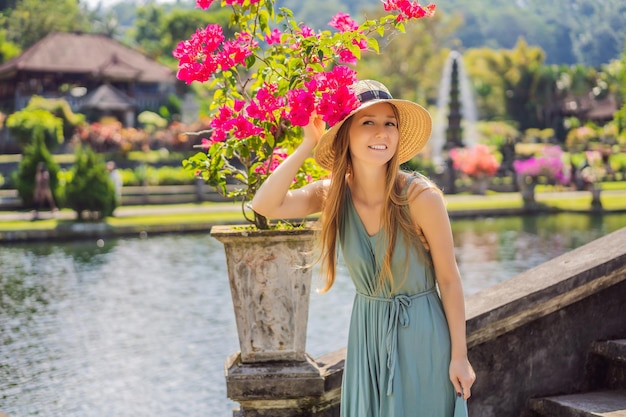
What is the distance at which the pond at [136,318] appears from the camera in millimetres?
7988

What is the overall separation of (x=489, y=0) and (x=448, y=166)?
16254 centimetres

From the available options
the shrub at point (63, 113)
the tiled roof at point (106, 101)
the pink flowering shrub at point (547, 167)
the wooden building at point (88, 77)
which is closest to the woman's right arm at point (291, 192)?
the pink flowering shrub at point (547, 167)

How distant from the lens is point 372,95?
3113 millimetres

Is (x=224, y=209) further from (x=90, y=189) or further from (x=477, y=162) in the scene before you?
(x=477, y=162)

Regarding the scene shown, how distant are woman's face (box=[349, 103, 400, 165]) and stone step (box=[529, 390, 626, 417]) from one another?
4.52ft

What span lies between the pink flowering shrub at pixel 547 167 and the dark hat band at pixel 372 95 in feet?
86.6

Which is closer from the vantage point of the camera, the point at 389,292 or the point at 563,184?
the point at 389,292

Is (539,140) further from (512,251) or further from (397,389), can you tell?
(397,389)

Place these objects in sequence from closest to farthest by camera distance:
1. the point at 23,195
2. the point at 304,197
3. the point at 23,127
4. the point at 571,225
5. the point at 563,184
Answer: the point at 304,197, the point at 571,225, the point at 23,195, the point at 563,184, the point at 23,127

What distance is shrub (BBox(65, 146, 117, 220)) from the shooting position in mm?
21078

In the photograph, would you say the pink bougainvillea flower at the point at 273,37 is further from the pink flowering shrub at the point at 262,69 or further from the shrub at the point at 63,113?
the shrub at the point at 63,113

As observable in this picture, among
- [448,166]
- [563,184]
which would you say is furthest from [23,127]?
[563,184]

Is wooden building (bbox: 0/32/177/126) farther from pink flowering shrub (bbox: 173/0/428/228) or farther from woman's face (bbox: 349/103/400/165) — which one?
woman's face (bbox: 349/103/400/165)

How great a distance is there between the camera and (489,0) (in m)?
186
